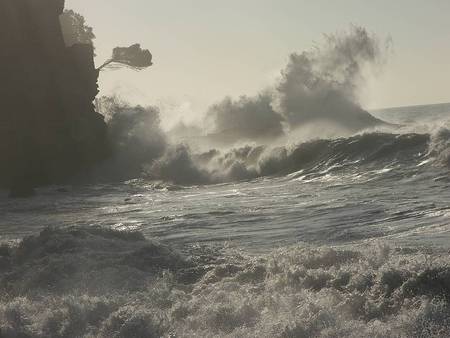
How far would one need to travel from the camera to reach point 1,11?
90.2ft

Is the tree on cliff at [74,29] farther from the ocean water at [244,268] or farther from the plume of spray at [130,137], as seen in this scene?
the ocean water at [244,268]

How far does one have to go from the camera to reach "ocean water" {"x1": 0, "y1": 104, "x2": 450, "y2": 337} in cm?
599

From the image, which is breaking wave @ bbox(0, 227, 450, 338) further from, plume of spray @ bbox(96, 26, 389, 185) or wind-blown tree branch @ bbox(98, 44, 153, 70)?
wind-blown tree branch @ bbox(98, 44, 153, 70)

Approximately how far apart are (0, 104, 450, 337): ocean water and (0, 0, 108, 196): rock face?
40.3 feet

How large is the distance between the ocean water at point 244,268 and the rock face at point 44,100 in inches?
484

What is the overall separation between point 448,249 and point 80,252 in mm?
4854

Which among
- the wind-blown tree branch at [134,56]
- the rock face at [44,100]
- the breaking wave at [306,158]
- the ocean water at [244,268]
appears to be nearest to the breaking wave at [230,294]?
the ocean water at [244,268]

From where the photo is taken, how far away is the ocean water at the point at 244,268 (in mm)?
5988

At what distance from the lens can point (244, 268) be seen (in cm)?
786

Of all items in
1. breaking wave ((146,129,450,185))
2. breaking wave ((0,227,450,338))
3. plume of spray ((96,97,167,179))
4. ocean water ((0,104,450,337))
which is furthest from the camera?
plume of spray ((96,97,167,179))

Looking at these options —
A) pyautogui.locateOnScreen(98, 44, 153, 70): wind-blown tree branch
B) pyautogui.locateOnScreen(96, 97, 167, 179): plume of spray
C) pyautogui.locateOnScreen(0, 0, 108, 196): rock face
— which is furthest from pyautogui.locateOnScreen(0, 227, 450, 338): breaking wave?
pyautogui.locateOnScreen(98, 44, 153, 70): wind-blown tree branch

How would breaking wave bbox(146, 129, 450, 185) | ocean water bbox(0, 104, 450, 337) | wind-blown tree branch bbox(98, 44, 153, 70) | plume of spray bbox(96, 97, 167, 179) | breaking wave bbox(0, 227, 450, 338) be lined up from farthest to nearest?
1. wind-blown tree branch bbox(98, 44, 153, 70)
2. plume of spray bbox(96, 97, 167, 179)
3. breaking wave bbox(146, 129, 450, 185)
4. ocean water bbox(0, 104, 450, 337)
5. breaking wave bbox(0, 227, 450, 338)

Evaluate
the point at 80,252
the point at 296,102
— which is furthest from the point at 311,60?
the point at 80,252

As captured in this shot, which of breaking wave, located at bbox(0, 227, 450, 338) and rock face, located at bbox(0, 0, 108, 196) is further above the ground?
rock face, located at bbox(0, 0, 108, 196)
